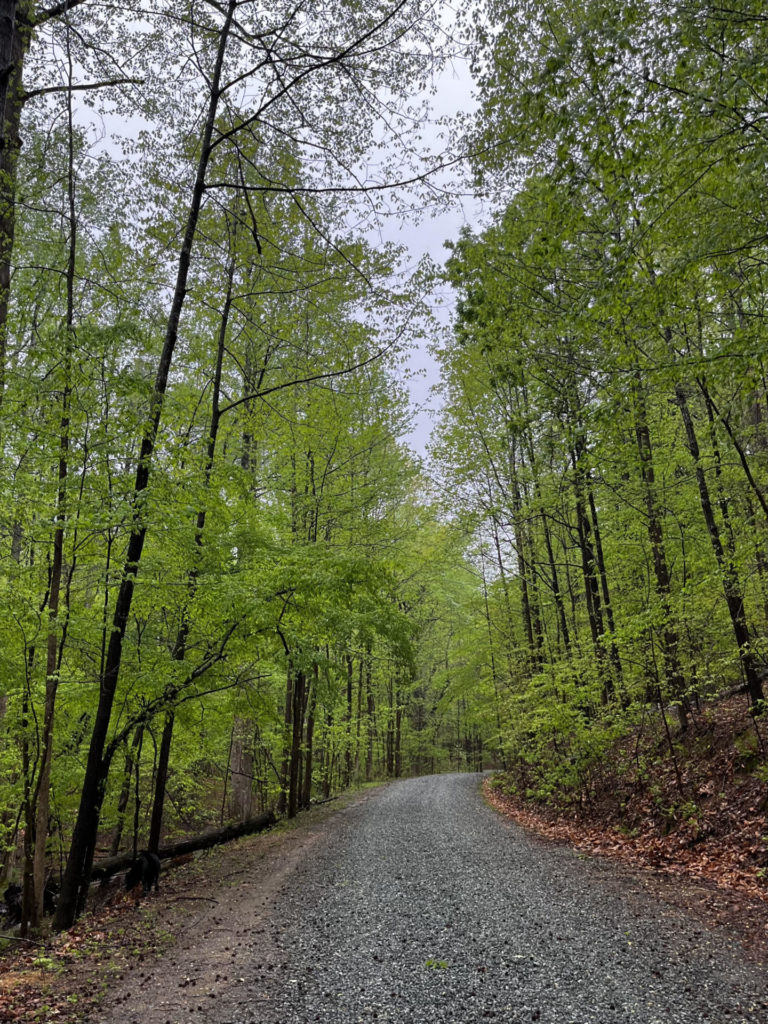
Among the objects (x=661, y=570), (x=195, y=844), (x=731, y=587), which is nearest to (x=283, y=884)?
(x=195, y=844)

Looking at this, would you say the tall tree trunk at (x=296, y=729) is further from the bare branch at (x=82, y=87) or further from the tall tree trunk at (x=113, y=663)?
the bare branch at (x=82, y=87)

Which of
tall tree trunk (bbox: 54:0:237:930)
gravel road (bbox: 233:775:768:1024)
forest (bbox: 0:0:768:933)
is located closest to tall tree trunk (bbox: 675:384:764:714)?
forest (bbox: 0:0:768:933)

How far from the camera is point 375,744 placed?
24.6 metres

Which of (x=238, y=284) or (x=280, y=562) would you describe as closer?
(x=280, y=562)

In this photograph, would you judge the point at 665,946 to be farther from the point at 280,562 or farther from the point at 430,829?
the point at 430,829

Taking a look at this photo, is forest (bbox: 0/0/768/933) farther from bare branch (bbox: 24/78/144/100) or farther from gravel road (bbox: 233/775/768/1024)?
gravel road (bbox: 233/775/768/1024)

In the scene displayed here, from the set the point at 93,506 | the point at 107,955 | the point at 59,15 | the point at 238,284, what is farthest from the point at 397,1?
the point at 107,955

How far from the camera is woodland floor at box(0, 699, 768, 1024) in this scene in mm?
3756

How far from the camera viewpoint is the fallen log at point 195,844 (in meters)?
7.92

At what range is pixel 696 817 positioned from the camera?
6.52m

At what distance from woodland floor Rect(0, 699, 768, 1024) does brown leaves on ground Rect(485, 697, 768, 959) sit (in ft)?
0.06

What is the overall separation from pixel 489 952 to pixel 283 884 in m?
3.32

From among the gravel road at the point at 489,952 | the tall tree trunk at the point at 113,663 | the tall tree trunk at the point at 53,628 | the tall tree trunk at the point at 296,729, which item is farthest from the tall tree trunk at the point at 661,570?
the tall tree trunk at the point at 296,729

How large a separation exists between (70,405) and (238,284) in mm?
4399
